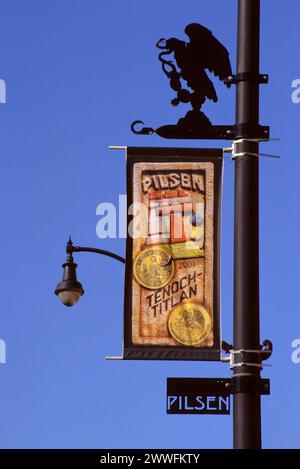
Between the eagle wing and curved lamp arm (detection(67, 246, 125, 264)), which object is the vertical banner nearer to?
the eagle wing

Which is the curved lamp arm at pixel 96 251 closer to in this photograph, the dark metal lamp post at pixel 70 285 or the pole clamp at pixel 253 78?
the dark metal lamp post at pixel 70 285


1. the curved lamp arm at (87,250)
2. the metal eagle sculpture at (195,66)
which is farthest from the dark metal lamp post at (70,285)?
the metal eagle sculpture at (195,66)

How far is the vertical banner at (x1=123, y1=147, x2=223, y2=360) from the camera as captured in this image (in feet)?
24.5

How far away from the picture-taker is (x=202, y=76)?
27.2 ft

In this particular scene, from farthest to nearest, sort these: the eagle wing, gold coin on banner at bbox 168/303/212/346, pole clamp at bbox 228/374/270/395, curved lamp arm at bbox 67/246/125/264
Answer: curved lamp arm at bbox 67/246/125/264 < the eagle wing < gold coin on banner at bbox 168/303/212/346 < pole clamp at bbox 228/374/270/395

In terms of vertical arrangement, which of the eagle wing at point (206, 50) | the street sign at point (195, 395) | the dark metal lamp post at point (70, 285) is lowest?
the street sign at point (195, 395)

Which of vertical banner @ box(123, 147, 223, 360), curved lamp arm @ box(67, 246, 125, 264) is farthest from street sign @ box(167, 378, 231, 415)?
curved lamp arm @ box(67, 246, 125, 264)

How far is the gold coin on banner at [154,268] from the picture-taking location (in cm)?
745

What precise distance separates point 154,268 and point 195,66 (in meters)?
1.99

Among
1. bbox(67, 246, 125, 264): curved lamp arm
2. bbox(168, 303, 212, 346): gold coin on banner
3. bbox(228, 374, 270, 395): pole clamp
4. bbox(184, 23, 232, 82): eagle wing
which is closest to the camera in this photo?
bbox(228, 374, 270, 395): pole clamp

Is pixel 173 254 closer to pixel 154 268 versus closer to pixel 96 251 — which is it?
pixel 154 268

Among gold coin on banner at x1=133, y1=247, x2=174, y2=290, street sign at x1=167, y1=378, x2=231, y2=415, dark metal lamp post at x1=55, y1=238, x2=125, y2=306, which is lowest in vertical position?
street sign at x1=167, y1=378, x2=231, y2=415

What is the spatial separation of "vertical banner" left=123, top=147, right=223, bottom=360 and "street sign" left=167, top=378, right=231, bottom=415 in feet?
0.62
